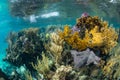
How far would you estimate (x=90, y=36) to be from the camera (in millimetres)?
8422

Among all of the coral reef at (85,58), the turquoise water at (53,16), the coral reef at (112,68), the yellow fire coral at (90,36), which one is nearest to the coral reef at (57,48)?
the yellow fire coral at (90,36)

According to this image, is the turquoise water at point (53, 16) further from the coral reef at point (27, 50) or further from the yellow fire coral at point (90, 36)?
the yellow fire coral at point (90, 36)

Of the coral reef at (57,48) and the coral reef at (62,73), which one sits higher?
the coral reef at (57,48)

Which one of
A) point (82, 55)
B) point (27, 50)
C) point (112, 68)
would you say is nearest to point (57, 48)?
point (82, 55)

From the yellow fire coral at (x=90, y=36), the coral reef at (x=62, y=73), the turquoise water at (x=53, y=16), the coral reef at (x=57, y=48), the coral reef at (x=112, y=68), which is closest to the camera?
the coral reef at (x=62, y=73)

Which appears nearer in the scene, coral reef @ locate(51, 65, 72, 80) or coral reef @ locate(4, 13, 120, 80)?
coral reef @ locate(51, 65, 72, 80)

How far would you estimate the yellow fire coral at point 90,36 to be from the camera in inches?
326

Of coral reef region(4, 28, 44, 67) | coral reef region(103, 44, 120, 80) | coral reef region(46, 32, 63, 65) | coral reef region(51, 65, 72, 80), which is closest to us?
coral reef region(51, 65, 72, 80)

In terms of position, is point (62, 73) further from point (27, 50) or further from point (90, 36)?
point (27, 50)

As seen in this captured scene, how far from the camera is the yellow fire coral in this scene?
326 inches

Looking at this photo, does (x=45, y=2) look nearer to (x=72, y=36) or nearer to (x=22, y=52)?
(x=22, y=52)

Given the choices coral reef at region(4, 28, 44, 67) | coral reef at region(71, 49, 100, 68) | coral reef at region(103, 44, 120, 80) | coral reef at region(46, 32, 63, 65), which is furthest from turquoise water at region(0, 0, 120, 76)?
coral reef at region(103, 44, 120, 80)

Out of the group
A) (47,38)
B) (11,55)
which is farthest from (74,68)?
(11,55)

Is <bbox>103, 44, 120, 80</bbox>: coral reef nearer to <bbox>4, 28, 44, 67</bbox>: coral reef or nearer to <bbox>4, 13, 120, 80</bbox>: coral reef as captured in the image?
<bbox>4, 13, 120, 80</bbox>: coral reef
